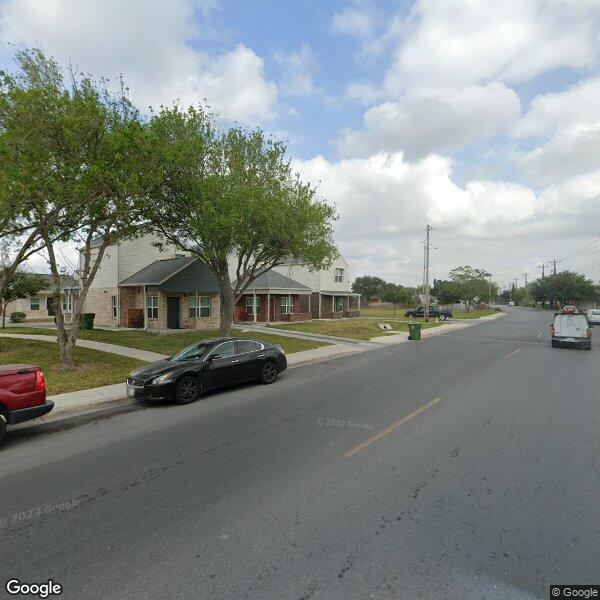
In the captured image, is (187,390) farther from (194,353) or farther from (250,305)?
(250,305)

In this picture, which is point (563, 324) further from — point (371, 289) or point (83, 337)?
point (371, 289)

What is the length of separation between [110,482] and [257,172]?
1497cm

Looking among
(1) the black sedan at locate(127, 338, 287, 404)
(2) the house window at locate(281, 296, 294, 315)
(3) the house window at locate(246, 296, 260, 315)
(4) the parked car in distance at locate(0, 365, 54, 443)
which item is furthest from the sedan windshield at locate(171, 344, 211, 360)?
(2) the house window at locate(281, 296, 294, 315)

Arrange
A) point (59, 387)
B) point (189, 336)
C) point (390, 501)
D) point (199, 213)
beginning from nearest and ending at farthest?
point (390, 501)
point (59, 387)
point (199, 213)
point (189, 336)

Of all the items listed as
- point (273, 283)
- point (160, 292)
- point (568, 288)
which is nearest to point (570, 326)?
point (273, 283)

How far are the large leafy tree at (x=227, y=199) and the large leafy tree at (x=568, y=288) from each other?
75.1 metres

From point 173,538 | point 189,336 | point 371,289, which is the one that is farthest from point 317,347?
point 371,289

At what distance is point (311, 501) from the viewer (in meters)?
4.24

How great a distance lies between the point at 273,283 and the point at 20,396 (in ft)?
86.8

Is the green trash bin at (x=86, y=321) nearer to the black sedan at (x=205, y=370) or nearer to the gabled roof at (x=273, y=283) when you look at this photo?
the gabled roof at (x=273, y=283)

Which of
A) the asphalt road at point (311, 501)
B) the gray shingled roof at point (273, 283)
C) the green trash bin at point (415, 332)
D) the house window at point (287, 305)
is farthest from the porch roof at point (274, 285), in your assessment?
the asphalt road at point (311, 501)

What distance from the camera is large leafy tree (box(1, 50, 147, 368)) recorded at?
10102 millimetres

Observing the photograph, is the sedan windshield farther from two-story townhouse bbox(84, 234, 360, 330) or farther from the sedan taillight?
two-story townhouse bbox(84, 234, 360, 330)

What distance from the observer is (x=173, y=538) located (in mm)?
3650
